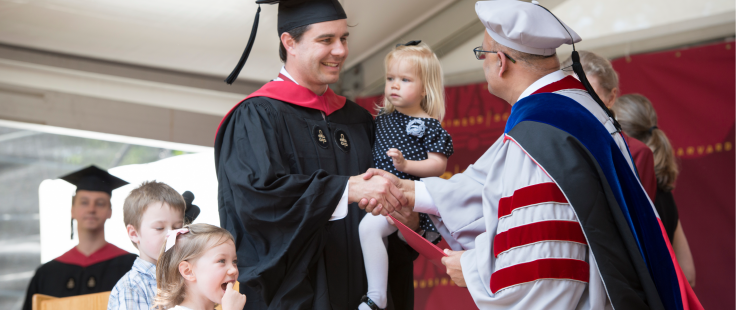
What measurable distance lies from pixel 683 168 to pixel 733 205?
0.43 metres

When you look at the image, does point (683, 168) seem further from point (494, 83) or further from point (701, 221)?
point (494, 83)

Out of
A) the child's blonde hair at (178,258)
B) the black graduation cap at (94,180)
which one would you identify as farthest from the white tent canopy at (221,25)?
the child's blonde hair at (178,258)

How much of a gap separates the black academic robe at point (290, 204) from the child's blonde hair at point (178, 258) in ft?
0.46

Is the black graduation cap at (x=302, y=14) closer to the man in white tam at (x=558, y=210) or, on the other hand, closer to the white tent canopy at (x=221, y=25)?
the man in white tam at (x=558, y=210)

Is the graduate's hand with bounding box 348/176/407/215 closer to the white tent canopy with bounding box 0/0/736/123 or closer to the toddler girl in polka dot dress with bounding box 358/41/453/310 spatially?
the toddler girl in polka dot dress with bounding box 358/41/453/310

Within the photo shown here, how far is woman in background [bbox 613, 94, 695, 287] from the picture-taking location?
342cm

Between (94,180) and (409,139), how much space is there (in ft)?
7.61

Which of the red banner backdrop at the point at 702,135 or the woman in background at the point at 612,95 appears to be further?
the red banner backdrop at the point at 702,135

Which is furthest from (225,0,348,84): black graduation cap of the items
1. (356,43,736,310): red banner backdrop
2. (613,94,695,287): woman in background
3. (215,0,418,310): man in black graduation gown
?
(356,43,736,310): red banner backdrop

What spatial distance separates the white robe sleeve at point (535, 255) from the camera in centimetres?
166

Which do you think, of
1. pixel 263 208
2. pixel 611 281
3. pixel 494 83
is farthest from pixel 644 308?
pixel 263 208

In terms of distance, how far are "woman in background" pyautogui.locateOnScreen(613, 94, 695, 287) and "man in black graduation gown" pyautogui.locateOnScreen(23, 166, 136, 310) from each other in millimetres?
3354

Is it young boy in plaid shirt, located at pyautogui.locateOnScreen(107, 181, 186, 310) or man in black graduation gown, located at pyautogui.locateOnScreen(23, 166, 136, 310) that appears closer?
young boy in plaid shirt, located at pyautogui.locateOnScreen(107, 181, 186, 310)

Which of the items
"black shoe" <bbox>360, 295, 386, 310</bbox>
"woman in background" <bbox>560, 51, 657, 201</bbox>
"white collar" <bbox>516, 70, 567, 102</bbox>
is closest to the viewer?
"white collar" <bbox>516, 70, 567, 102</bbox>
